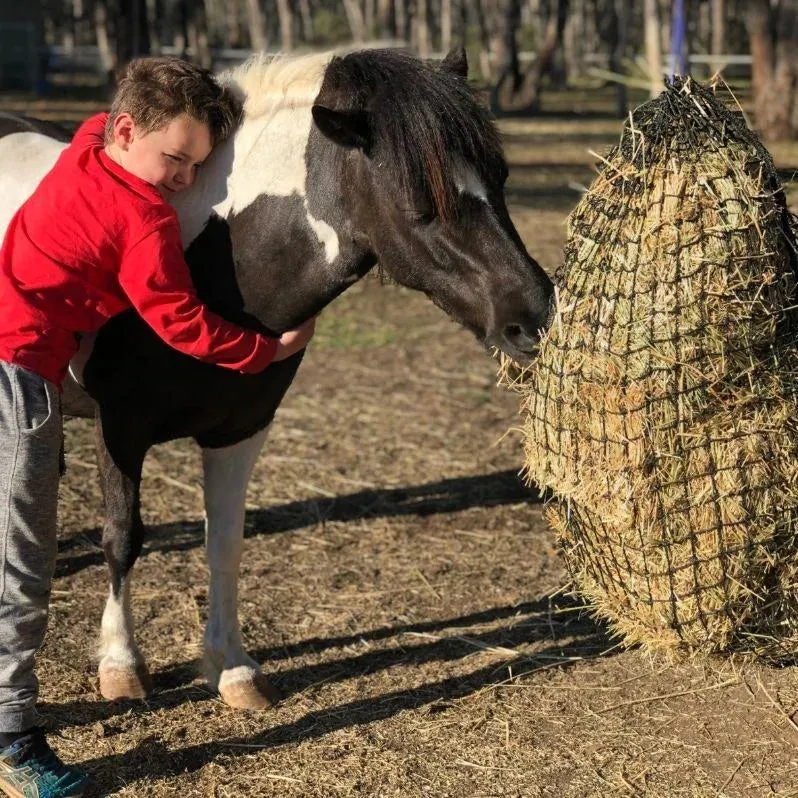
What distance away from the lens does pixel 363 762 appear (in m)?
3.28

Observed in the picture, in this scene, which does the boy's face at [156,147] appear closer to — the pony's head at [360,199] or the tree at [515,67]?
the pony's head at [360,199]

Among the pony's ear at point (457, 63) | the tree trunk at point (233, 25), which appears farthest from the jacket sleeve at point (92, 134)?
the tree trunk at point (233, 25)

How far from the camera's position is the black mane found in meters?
2.85

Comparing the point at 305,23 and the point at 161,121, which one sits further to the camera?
the point at 305,23

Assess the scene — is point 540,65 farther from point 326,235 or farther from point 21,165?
point 326,235

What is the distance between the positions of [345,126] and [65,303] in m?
0.86

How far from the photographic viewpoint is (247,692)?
3598 millimetres

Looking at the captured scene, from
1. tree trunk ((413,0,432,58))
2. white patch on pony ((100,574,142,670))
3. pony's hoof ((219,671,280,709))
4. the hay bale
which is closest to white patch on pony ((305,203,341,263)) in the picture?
the hay bale

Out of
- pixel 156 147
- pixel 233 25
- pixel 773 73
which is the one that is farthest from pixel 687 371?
pixel 233 25

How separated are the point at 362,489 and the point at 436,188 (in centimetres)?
296

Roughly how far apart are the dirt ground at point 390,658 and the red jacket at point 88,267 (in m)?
1.02

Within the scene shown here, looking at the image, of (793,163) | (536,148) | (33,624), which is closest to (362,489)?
(33,624)

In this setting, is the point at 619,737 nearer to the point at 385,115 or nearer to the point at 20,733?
the point at 20,733

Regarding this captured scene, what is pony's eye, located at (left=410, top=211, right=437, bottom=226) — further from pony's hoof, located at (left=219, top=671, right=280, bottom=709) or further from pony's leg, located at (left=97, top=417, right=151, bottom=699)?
pony's hoof, located at (left=219, top=671, right=280, bottom=709)
